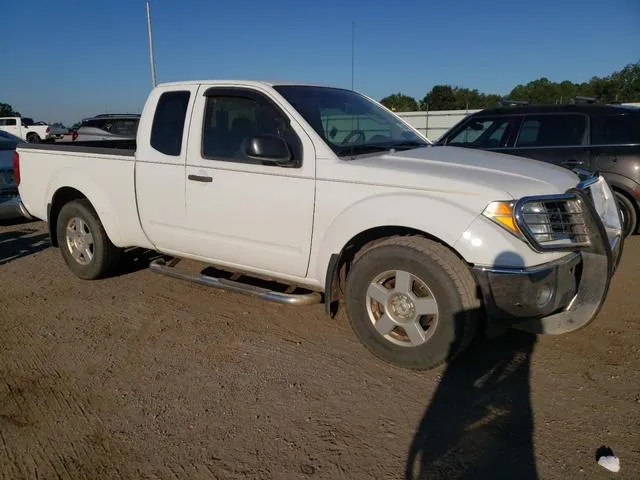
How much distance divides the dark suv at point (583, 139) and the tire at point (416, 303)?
3.86 m

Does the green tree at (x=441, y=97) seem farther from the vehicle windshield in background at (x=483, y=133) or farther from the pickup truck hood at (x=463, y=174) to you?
the pickup truck hood at (x=463, y=174)

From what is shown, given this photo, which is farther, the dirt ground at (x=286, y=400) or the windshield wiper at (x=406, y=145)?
the windshield wiper at (x=406, y=145)

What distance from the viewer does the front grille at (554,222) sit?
10.3 feet

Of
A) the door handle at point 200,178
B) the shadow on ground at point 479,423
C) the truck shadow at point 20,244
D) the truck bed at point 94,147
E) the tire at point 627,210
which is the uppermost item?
the truck bed at point 94,147

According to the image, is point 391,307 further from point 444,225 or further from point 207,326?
point 207,326

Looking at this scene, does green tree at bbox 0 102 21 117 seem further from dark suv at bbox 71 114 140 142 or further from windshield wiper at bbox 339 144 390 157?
windshield wiper at bbox 339 144 390 157

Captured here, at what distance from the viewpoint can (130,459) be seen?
2691 millimetres

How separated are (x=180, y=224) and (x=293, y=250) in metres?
1.16

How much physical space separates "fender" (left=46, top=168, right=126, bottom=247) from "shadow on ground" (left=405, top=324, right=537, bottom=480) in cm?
330

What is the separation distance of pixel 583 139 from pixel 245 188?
4.72 meters

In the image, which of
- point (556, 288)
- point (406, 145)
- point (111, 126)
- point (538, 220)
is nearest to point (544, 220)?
point (538, 220)

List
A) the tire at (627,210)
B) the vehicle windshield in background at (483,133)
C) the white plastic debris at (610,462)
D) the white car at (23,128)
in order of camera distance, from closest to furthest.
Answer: the white plastic debris at (610,462) < the tire at (627,210) < the vehicle windshield in background at (483,133) < the white car at (23,128)

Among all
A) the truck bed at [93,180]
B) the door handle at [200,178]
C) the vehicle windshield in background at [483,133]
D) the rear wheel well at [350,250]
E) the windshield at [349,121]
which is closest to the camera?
the rear wheel well at [350,250]

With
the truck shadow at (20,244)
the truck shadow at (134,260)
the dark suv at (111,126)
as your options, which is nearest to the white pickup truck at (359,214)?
the truck shadow at (134,260)
